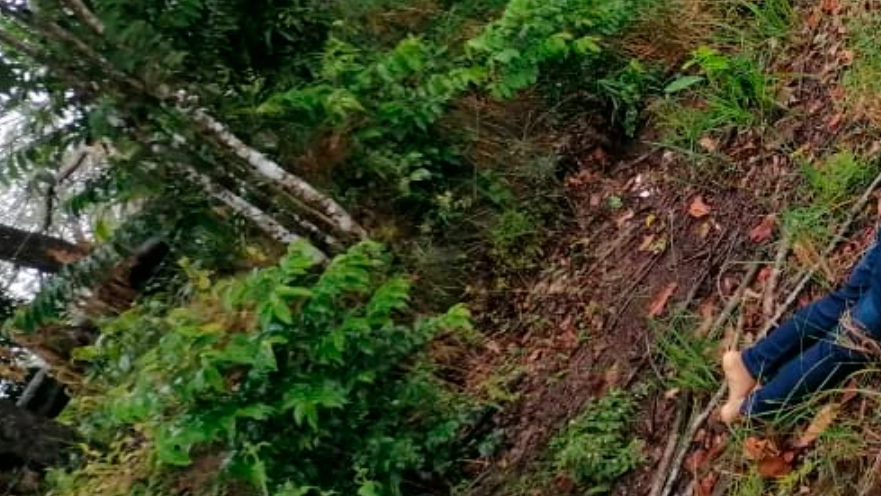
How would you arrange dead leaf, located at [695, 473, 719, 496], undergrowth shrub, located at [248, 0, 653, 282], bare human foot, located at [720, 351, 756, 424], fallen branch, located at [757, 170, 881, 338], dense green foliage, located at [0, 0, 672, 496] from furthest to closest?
undergrowth shrub, located at [248, 0, 653, 282], dense green foliage, located at [0, 0, 672, 496], fallen branch, located at [757, 170, 881, 338], dead leaf, located at [695, 473, 719, 496], bare human foot, located at [720, 351, 756, 424]

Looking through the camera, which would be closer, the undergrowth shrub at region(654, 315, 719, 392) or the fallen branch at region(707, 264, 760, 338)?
the undergrowth shrub at region(654, 315, 719, 392)

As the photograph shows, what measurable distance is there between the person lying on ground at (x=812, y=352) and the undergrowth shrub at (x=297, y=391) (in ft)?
3.25

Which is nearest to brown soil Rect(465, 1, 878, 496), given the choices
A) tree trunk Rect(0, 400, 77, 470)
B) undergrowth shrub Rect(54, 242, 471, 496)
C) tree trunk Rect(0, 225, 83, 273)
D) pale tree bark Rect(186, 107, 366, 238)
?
undergrowth shrub Rect(54, 242, 471, 496)

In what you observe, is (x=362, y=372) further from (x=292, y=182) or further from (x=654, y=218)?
(x=654, y=218)

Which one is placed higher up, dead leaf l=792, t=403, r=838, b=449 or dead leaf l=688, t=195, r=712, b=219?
dead leaf l=688, t=195, r=712, b=219

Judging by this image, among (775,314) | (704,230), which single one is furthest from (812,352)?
(704,230)

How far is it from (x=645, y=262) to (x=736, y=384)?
1.12 metres

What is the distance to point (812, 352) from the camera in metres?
2.90

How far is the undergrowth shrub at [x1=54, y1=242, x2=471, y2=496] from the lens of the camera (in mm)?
3443

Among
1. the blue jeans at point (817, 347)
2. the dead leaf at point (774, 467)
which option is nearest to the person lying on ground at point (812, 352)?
the blue jeans at point (817, 347)

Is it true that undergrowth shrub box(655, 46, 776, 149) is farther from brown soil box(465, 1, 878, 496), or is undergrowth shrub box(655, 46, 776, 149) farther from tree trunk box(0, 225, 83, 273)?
tree trunk box(0, 225, 83, 273)

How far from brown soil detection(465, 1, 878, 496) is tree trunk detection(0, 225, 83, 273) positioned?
6.27 feet

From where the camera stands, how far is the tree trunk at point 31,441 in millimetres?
4512

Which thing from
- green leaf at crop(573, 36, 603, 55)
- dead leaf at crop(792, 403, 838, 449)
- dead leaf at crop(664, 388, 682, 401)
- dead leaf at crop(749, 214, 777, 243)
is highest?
green leaf at crop(573, 36, 603, 55)
